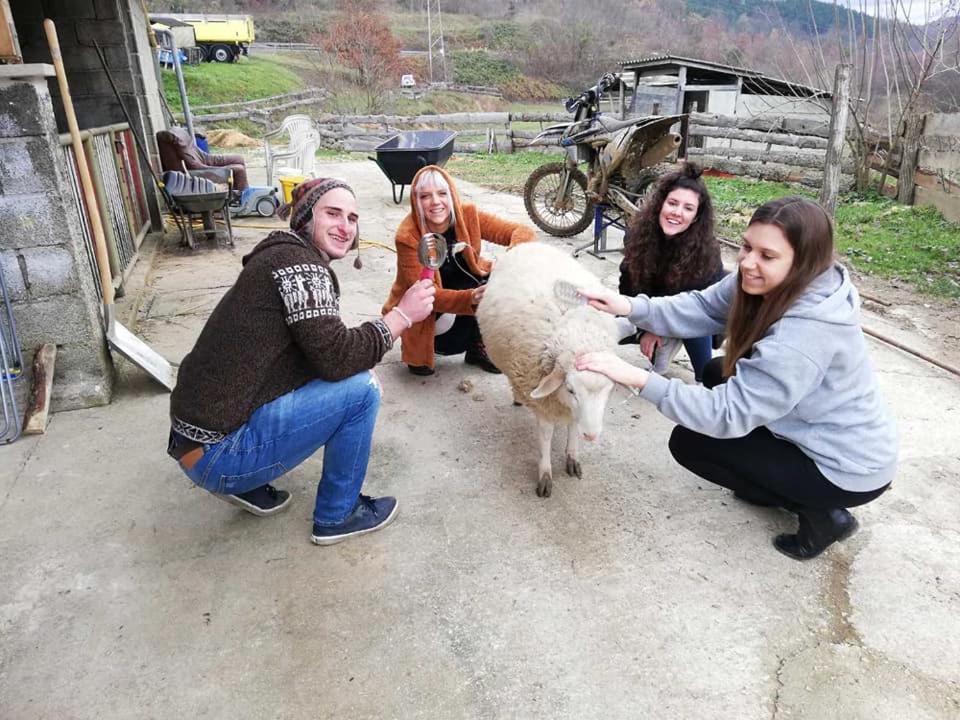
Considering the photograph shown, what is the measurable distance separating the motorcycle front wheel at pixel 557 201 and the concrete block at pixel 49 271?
5264 mm

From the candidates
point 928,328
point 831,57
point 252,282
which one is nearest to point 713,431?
point 252,282

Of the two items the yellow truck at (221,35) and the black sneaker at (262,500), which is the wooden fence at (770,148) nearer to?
the black sneaker at (262,500)

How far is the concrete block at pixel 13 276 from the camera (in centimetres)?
311

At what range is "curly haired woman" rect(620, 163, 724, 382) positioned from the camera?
3393mm

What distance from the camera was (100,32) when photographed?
6562 mm

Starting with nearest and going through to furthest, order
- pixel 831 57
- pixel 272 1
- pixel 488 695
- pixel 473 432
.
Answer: pixel 488 695 < pixel 473 432 < pixel 831 57 < pixel 272 1

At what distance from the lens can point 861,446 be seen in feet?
7.11

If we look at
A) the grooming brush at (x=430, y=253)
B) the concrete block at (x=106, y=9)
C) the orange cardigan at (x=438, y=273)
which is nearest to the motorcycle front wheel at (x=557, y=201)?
the orange cardigan at (x=438, y=273)

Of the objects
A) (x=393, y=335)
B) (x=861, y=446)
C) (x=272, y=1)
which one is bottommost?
(x=861, y=446)

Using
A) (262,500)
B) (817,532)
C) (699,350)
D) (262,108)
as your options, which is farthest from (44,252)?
(262,108)

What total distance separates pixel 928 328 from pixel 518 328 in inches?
151

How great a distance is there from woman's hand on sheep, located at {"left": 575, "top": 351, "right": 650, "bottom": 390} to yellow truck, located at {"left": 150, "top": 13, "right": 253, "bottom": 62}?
3744 centimetres

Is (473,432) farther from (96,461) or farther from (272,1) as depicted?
(272,1)

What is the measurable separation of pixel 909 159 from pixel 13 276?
10672 millimetres
